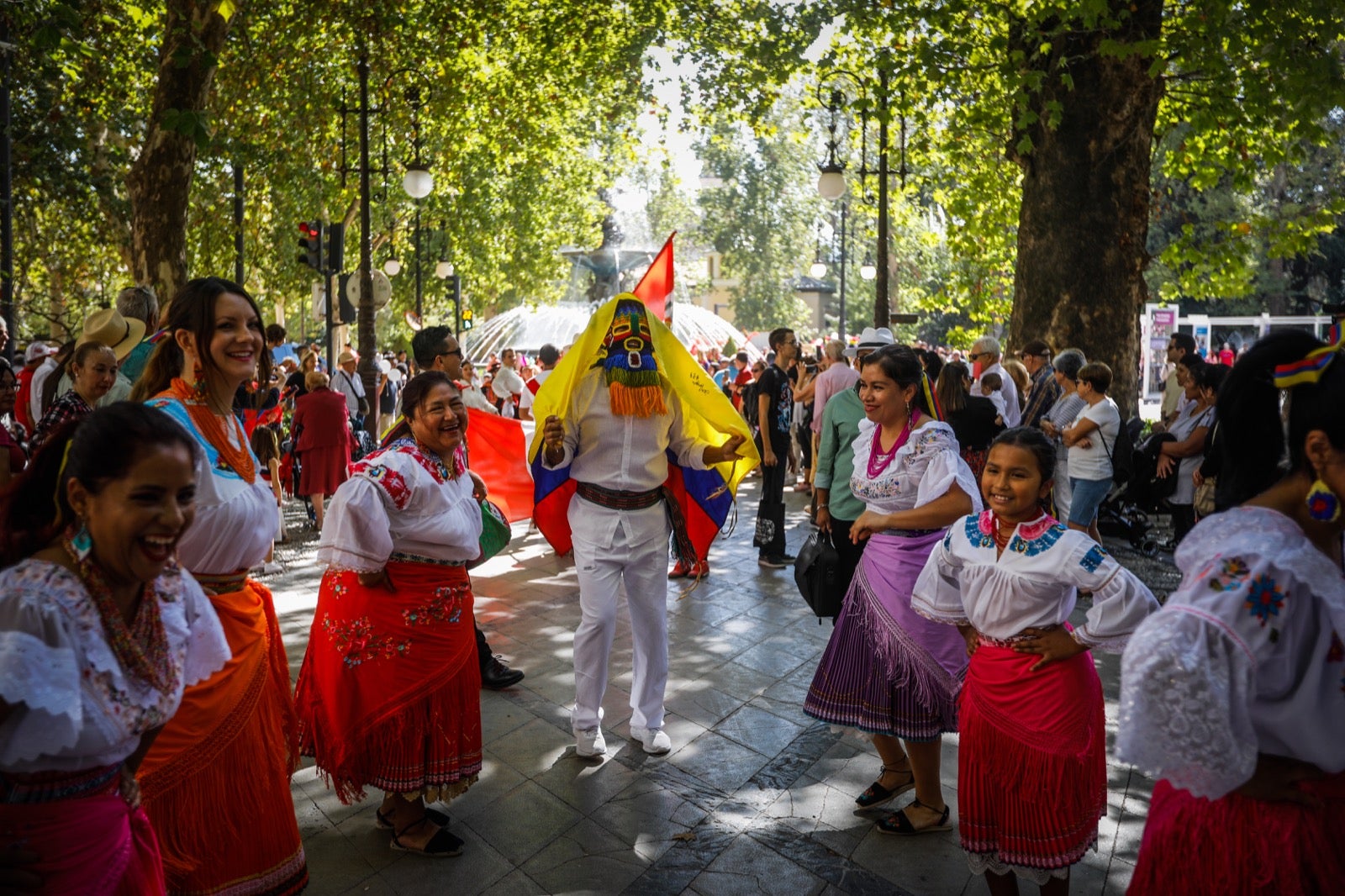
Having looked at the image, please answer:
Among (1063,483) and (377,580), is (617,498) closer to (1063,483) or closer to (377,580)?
(377,580)

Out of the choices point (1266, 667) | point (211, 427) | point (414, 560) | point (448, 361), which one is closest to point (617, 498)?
point (414, 560)

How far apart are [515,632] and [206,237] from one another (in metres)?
18.5

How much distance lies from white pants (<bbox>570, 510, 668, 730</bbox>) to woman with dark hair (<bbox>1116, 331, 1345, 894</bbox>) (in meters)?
3.05

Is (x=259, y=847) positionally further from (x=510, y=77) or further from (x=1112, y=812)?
(x=510, y=77)

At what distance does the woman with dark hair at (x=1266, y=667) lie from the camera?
6.52 ft

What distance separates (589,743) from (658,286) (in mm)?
2325

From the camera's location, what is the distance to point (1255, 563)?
200cm

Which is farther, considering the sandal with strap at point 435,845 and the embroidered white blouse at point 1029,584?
the sandal with strap at point 435,845

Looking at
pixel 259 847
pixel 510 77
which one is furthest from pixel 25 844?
pixel 510 77

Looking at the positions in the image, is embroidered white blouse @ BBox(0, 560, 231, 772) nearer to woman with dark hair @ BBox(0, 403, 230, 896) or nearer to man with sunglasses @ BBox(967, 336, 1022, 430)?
woman with dark hair @ BBox(0, 403, 230, 896)

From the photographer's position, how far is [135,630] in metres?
2.17

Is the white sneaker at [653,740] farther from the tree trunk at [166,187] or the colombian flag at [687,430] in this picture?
the tree trunk at [166,187]

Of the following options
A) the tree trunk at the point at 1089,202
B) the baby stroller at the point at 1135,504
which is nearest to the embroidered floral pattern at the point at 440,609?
the baby stroller at the point at 1135,504

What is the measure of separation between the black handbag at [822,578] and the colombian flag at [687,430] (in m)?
0.65
